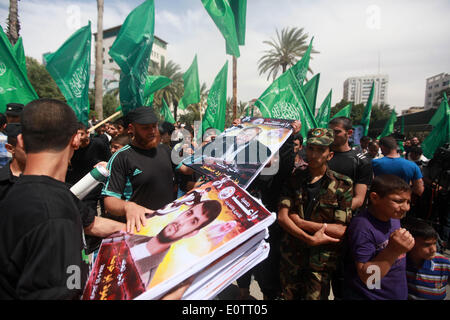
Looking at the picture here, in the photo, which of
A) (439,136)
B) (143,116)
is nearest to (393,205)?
(143,116)

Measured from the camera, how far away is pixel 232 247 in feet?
3.35

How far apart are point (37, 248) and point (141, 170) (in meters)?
1.26

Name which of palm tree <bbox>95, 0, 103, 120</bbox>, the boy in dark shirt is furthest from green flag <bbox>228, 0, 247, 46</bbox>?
palm tree <bbox>95, 0, 103, 120</bbox>

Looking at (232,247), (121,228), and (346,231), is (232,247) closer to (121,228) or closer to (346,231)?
(121,228)

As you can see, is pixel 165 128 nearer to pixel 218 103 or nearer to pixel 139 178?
pixel 218 103

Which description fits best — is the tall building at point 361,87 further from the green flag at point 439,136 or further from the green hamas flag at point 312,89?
the green hamas flag at point 312,89

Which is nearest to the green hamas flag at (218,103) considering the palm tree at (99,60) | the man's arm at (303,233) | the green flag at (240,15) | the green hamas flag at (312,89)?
the green hamas flag at (312,89)

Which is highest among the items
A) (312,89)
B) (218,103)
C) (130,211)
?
(312,89)

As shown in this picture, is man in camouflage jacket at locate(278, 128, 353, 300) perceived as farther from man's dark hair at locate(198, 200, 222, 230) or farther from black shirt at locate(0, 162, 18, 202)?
black shirt at locate(0, 162, 18, 202)

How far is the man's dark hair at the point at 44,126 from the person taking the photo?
1.02 metres

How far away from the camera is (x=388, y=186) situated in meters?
1.72
